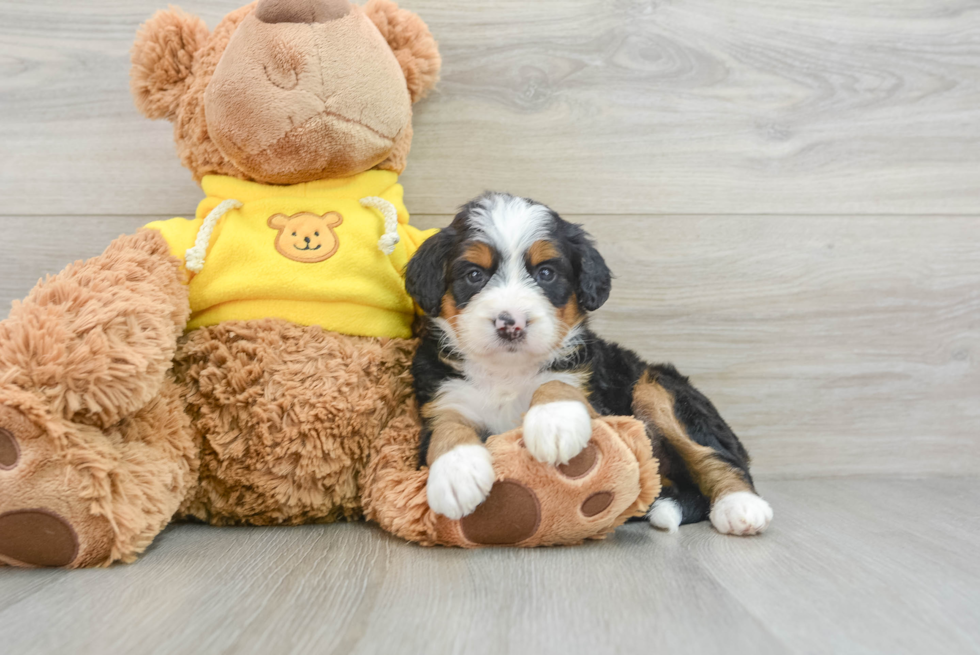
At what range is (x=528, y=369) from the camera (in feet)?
5.45

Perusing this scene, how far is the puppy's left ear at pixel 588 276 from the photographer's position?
164 centimetres

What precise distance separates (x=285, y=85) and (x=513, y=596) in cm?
116

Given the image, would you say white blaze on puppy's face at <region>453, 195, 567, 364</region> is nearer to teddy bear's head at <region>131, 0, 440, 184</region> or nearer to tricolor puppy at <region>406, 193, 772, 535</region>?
tricolor puppy at <region>406, 193, 772, 535</region>

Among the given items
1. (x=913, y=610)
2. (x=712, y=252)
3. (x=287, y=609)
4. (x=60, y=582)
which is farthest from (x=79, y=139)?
(x=913, y=610)

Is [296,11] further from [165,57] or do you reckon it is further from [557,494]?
[557,494]

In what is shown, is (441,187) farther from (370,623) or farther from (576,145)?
(370,623)

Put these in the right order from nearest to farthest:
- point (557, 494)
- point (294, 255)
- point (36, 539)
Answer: point (36, 539) → point (557, 494) → point (294, 255)

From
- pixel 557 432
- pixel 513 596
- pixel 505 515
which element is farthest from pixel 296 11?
pixel 513 596

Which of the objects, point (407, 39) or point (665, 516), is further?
point (407, 39)

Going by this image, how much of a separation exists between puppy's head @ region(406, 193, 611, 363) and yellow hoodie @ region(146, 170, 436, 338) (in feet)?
0.46

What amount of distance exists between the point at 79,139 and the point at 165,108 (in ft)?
1.86

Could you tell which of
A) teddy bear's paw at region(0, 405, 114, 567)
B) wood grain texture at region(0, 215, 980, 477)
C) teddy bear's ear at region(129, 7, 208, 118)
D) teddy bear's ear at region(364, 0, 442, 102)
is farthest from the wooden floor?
teddy bear's paw at region(0, 405, 114, 567)

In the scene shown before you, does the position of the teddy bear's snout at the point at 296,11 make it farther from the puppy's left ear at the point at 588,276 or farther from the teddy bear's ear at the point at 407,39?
the puppy's left ear at the point at 588,276

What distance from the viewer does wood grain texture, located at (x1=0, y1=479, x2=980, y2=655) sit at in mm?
1018
